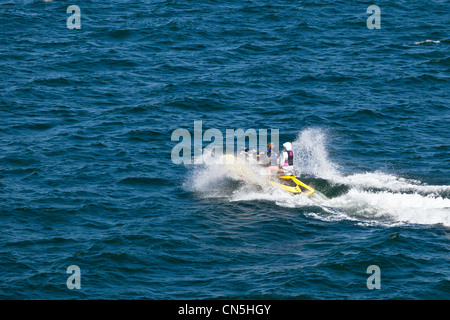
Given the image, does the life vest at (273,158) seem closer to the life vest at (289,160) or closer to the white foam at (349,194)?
the life vest at (289,160)

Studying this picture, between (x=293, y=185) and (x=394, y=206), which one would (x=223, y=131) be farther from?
(x=394, y=206)

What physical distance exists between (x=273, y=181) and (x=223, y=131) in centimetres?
715

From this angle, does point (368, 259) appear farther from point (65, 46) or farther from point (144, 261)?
point (65, 46)

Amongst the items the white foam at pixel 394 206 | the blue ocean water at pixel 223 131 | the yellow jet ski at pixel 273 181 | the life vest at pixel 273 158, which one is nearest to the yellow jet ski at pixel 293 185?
the yellow jet ski at pixel 273 181

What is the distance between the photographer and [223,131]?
4050cm

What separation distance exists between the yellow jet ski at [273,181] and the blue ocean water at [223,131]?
519mm

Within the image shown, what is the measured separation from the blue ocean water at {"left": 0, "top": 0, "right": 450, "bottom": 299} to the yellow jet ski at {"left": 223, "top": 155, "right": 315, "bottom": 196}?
519 mm

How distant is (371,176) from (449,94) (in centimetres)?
1237

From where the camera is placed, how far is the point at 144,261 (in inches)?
1091

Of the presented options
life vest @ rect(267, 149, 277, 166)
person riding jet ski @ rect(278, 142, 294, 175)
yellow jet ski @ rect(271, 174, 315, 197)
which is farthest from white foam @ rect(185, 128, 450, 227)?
person riding jet ski @ rect(278, 142, 294, 175)

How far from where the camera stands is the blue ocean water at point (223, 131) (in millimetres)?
27078
